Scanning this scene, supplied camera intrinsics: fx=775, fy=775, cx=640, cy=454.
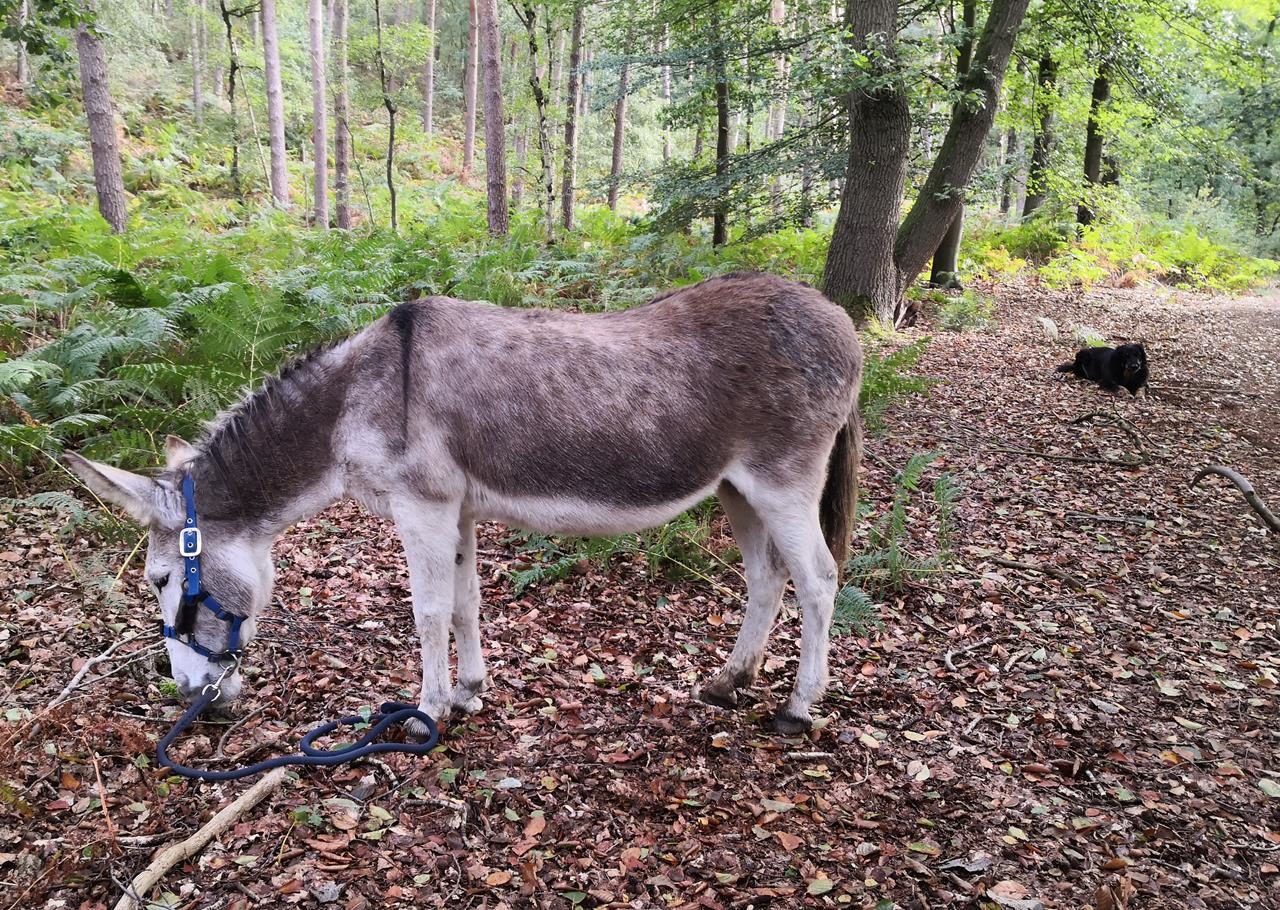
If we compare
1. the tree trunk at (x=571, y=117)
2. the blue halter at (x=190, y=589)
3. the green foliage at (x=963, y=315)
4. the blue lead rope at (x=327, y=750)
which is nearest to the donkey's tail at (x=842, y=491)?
the blue lead rope at (x=327, y=750)

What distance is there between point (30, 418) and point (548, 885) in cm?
506

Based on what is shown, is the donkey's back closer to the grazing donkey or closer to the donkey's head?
the grazing donkey

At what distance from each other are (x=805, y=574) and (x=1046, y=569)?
108 inches

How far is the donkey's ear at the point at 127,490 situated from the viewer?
322 cm

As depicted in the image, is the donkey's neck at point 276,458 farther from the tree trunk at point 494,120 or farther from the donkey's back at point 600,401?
the tree trunk at point 494,120

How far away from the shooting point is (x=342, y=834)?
10.7 feet

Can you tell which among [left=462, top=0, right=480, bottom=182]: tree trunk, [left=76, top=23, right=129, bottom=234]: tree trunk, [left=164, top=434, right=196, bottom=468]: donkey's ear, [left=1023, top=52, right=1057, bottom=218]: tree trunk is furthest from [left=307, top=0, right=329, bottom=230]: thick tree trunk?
[left=164, top=434, right=196, bottom=468]: donkey's ear

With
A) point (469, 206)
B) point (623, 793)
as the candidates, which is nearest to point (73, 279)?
point (623, 793)

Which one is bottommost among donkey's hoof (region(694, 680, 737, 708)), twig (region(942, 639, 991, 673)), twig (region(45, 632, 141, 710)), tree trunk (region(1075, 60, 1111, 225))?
donkey's hoof (region(694, 680, 737, 708))

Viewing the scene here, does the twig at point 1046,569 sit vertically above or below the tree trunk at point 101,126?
below

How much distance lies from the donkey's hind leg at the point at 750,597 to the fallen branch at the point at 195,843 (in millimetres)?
2186

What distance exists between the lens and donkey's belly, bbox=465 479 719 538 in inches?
141

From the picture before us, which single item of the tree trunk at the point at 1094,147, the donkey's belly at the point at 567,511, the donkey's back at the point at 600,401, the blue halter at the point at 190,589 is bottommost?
the blue halter at the point at 190,589

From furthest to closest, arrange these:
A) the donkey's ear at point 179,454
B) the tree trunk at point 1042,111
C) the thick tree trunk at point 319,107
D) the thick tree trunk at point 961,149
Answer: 1. the thick tree trunk at point 319,107
2. the tree trunk at point 1042,111
3. the thick tree trunk at point 961,149
4. the donkey's ear at point 179,454
